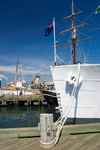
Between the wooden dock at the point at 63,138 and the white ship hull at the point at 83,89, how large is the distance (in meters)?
3.67

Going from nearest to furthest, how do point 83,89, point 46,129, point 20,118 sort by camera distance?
1. point 46,129
2. point 83,89
3. point 20,118

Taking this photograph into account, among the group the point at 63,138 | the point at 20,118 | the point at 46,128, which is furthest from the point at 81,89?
the point at 20,118

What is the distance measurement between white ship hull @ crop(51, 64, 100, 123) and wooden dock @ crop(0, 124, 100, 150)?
3.67m

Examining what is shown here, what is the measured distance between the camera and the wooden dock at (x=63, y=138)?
149 inches

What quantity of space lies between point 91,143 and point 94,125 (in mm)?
989

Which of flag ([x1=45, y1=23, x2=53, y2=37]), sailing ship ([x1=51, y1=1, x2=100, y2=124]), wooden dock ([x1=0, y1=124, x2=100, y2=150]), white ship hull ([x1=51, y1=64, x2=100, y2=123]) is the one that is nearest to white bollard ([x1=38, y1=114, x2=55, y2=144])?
wooden dock ([x1=0, y1=124, x2=100, y2=150])

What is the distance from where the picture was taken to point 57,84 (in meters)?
9.00

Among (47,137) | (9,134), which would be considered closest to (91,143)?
(47,137)

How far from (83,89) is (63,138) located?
4.65 meters

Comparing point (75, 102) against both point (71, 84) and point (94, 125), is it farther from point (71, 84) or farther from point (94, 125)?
point (94, 125)

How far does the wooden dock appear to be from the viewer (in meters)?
3.78

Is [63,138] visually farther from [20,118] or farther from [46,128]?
[20,118]

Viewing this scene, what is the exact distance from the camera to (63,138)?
435 centimetres

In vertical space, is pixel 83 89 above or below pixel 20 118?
above
